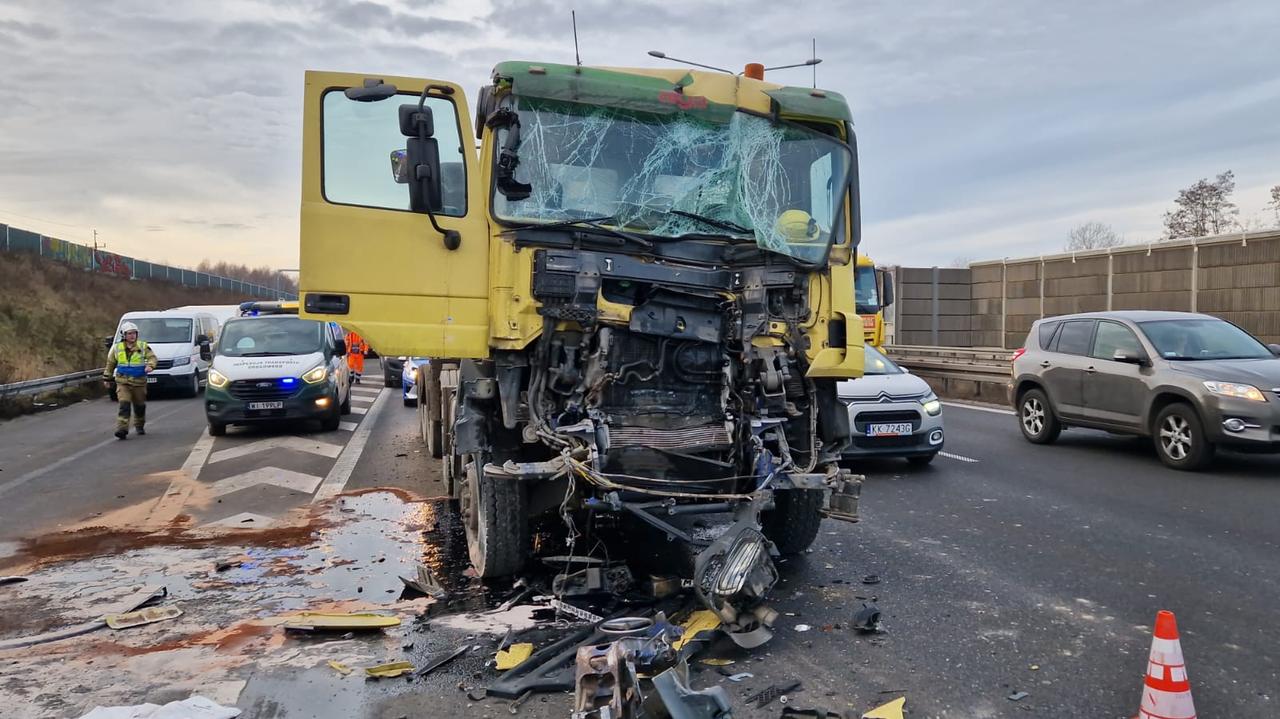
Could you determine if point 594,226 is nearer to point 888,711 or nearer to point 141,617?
point 888,711

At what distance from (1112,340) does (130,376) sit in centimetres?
1328

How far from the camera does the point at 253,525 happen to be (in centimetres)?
781

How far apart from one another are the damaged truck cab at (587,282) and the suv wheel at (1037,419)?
702 cm

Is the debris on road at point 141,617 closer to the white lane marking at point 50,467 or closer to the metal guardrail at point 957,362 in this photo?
the white lane marking at point 50,467

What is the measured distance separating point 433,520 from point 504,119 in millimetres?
4017

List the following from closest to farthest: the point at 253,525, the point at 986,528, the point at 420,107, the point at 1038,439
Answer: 1. the point at 420,107
2. the point at 986,528
3. the point at 253,525
4. the point at 1038,439

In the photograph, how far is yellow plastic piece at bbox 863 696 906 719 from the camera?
3775mm

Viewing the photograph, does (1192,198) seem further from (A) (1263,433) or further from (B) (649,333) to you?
(B) (649,333)

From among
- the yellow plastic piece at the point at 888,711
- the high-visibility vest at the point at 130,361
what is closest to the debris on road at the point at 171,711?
the yellow plastic piece at the point at 888,711

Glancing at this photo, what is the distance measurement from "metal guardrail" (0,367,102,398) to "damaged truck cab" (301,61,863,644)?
16.0 metres

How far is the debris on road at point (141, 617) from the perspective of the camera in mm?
5129

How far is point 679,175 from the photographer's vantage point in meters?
5.61

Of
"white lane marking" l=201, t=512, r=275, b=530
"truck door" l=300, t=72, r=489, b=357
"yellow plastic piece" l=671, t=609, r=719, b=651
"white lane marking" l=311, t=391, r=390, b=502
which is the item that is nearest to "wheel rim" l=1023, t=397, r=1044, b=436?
"yellow plastic piece" l=671, t=609, r=719, b=651

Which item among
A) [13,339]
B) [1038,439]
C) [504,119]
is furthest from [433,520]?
[13,339]
